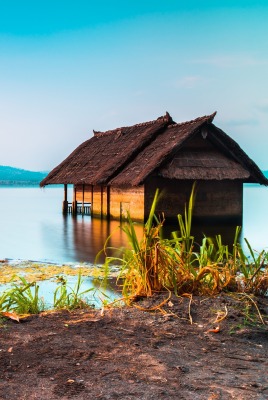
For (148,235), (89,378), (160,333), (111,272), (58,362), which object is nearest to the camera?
(89,378)

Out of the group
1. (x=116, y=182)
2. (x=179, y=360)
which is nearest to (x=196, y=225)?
(x=116, y=182)

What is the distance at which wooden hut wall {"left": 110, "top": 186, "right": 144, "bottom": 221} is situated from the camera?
2095 cm

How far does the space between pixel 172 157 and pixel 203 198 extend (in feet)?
8.34

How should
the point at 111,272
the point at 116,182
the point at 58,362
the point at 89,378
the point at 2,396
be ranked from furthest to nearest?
the point at 116,182, the point at 111,272, the point at 58,362, the point at 89,378, the point at 2,396

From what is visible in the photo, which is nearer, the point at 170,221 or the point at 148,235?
the point at 148,235

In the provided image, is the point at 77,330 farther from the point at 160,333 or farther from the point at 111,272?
the point at 111,272

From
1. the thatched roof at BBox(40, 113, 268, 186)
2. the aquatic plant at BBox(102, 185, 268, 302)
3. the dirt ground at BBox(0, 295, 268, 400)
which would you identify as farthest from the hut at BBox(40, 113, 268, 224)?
the dirt ground at BBox(0, 295, 268, 400)

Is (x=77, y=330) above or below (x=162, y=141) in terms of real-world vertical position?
below

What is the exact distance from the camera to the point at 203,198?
22.5 metres

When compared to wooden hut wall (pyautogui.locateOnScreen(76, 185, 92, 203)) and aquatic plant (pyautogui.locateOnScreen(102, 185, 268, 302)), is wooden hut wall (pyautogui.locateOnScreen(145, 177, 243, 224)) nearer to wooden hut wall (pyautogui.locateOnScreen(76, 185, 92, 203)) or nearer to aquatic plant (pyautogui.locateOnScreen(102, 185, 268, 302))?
wooden hut wall (pyautogui.locateOnScreen(76, 185, 92, 203))

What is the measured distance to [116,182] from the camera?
2155 centimetres

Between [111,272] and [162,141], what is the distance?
1308cm

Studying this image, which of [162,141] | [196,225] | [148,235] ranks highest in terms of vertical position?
[162,141]

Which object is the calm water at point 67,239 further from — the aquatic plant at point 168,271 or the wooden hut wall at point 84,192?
the aquatic plant at point 168,271
